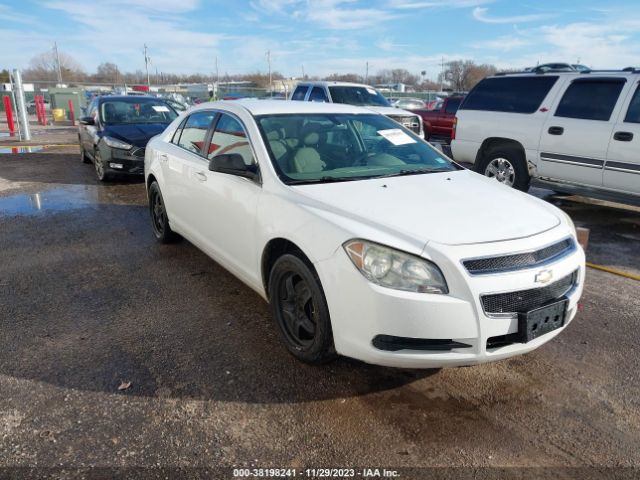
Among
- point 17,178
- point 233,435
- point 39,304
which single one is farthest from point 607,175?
point 17,178

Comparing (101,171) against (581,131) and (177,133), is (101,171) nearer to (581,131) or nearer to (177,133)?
(177,133)

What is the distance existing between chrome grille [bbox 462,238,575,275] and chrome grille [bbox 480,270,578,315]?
0.13 meters

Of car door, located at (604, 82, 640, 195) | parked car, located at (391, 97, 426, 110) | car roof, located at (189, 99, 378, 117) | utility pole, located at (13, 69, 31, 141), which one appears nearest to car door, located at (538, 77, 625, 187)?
car door, located at (604, 82, 640, 195)

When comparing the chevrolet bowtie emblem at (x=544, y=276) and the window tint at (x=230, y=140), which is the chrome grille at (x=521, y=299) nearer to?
the chevrolet bowtie emblem at (x=544, y=276)

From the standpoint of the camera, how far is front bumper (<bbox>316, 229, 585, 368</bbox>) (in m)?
2.47

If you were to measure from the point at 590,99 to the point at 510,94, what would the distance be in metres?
1.28

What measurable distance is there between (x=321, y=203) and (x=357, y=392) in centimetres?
115

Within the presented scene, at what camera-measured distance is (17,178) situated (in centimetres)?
991

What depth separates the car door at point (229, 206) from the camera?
3.56m

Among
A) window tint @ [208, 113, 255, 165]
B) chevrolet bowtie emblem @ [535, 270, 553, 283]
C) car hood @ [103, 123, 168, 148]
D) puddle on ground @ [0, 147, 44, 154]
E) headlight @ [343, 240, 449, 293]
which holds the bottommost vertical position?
puddle on ground @ [0, 147, 44, 154]

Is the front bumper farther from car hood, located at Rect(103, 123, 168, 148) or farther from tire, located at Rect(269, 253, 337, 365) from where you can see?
car hood, located at Rect(103, 123, 168, 148)

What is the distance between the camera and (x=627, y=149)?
6117mm

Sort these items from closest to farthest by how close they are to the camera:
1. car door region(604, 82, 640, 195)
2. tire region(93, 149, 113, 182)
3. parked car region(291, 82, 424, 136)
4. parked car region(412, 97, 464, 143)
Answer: car door region(604, 82, 640, 195) < tire region(93, 149, 113, 182) < parked car region(291, 82, 424, 136) < parked car region(412, 97, 464, 143)

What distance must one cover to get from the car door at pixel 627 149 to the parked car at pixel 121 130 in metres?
7.40
